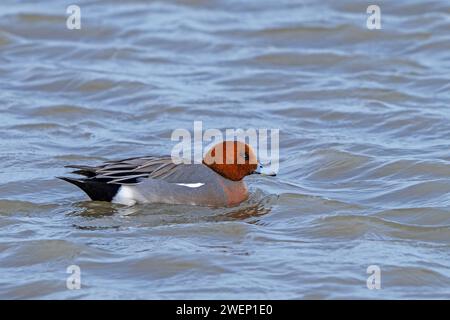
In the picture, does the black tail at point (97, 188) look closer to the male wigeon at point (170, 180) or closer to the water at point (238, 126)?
the male wigeon at point (170, 180)

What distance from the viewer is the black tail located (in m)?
9.22

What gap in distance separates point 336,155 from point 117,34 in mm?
5379

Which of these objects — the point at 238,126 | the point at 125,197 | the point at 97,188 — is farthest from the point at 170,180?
the point at 238,126

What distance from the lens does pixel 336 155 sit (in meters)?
10.6

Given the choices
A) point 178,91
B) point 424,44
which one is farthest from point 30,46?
point 424,44

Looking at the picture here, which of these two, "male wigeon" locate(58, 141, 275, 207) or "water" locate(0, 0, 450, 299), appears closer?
"water" locate(0, 0, 450, 299)

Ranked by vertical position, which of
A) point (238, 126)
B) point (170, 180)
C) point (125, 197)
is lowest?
point (125, 197)

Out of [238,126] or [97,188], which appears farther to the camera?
[238,126]

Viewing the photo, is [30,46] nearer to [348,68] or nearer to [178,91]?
[178,91]

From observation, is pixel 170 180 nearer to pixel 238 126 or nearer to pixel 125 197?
pixel 125 197

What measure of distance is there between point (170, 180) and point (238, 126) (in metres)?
2.55

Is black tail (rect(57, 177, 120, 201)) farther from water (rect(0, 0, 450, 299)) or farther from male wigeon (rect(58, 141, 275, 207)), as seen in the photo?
water (rect(0, 0, 450, 299))

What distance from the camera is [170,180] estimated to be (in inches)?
368

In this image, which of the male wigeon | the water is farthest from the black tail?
the water
